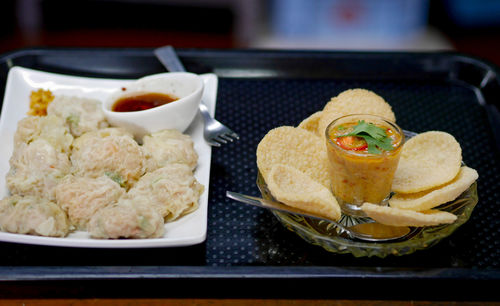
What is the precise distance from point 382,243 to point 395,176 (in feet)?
0.95

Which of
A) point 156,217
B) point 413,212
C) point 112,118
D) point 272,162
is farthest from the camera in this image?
point 112,118

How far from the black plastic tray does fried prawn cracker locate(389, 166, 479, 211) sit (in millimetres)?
159

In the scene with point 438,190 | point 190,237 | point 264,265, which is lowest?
point 264,265

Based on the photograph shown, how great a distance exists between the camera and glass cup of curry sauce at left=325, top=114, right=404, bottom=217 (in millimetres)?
1708

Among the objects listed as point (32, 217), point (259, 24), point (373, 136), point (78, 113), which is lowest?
point (259, 24)

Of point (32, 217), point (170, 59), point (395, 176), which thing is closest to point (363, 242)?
point (395, 176)

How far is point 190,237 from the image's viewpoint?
5.38 ft

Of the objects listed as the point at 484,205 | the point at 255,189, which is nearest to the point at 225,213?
the point at 255,189

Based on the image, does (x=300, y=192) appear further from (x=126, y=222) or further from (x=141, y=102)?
(x=141, y=102)

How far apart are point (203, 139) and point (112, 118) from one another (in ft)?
1.18

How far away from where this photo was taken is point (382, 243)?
167cm

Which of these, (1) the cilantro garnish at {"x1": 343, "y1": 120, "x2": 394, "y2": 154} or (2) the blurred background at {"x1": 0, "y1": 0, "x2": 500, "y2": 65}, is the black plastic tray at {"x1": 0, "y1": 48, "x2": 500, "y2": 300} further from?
(2) the blurred background at {"x1": 0, "y1": 0, "x2": 500, "y2": 65}

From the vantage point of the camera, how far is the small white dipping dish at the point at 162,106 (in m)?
2.12

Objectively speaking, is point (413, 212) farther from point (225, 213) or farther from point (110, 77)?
point (110, 77)
